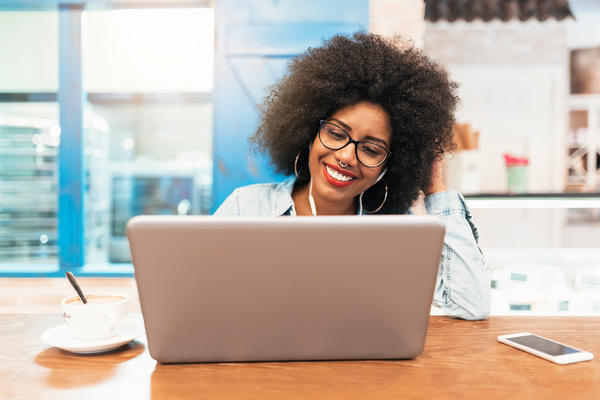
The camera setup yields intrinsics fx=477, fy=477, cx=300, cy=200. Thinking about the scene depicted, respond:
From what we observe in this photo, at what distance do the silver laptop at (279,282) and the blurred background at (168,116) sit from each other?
102 inches

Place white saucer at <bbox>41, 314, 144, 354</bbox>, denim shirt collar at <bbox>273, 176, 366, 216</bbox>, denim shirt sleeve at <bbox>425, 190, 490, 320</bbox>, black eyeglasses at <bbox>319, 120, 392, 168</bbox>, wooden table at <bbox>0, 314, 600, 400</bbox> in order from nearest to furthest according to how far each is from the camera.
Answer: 1. wooden table at <bbox>0, 314, 600, 400</bbox>
2. white saucer at <bbox>41, 314, 144, 354</bbox>
3. denim shirt sleeve at <bbox>425, 190, 490, 320</bbox>
4. black eyeglasses at <bbox>319, 120, 392, 168</bbox>
5. denim shirt collar at <bbox>273, 176, 366, 216</bbox>

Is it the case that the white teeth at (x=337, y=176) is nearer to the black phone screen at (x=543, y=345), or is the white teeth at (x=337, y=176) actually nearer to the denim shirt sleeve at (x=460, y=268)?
the denim shirt sleeve at (x=460, y=268)

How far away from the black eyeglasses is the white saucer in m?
0.73

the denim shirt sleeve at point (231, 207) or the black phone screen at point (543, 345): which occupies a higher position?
the denim shirt sleeve at point (231, 207)

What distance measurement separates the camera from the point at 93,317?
77cm

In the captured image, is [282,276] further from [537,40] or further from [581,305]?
[537,40]

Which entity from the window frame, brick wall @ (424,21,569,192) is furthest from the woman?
brick wall @ (424,21,569,192)

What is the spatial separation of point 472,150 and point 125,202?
12.7 feet

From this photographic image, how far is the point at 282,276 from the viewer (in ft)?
2.14

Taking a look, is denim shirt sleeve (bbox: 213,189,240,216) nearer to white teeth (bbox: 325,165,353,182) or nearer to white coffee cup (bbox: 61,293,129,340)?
white teeth (bbox: 325,165,353,182)

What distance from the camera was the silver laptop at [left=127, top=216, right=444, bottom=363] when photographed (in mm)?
634

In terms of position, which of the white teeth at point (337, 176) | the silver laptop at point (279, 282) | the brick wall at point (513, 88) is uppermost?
the brick wall at point (513, 88)

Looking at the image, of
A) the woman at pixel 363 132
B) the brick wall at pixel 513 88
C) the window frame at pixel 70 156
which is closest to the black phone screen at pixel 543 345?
the woman at pixel 363 132

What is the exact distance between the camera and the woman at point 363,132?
1352 millimetres
